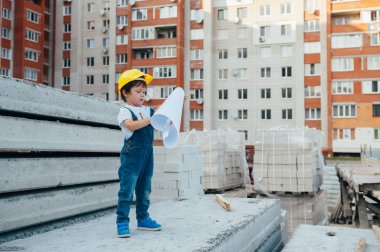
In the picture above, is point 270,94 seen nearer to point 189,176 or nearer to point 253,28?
point 253,28

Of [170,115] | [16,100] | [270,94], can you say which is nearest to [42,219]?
[16,100]

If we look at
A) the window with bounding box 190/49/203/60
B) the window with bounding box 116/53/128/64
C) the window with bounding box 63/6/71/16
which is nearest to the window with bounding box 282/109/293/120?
the window with bounding box 190/49/203/60

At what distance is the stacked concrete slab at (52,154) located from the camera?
3.01 meters

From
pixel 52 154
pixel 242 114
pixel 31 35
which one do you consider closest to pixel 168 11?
pixel 242 114

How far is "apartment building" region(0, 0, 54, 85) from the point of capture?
40.0m

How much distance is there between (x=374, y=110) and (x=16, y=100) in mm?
35921

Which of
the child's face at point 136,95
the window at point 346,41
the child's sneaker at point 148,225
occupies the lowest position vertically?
the child's sneaker at point 148,225

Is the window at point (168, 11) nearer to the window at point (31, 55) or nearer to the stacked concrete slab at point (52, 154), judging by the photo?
the window at point (31, 55)

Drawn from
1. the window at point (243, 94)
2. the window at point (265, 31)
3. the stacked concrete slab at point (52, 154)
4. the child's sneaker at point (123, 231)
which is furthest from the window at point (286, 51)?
the child's sneaker at point (123, 231)

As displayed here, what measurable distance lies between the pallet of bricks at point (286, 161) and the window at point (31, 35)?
120 feet

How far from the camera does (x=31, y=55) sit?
4203 centimetres

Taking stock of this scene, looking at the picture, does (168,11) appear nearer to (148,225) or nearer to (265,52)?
(265,52)

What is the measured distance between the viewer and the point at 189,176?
618 centimetres

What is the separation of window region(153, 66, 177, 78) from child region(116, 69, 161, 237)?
36597 millimetres
